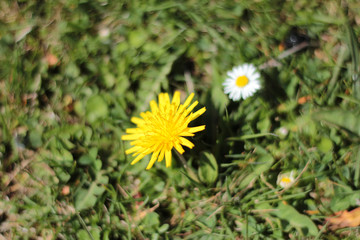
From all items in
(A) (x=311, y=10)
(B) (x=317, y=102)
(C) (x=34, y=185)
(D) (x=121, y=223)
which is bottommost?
(D) (x=121, y=223)

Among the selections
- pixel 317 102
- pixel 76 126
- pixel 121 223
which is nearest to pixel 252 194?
pixel 317 102

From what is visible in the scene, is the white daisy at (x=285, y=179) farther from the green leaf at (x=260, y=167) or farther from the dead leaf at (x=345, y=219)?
the dead leaf at (x=345, y=219)

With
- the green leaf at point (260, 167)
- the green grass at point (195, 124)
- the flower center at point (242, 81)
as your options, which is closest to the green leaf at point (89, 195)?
the green grass at point (195, 124)

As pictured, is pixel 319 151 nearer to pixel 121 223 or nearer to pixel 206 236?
pixel 206 236

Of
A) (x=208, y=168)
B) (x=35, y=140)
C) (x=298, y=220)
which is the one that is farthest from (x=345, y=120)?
(x=35, y=140)

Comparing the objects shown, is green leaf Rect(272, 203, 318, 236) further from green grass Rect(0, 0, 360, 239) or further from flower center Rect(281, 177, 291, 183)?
flower center Rect(281, 177, 291, 183)

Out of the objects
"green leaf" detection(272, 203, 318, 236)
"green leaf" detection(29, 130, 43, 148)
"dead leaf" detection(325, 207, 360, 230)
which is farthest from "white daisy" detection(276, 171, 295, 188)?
"green leaf" detection(29, 130, 43, 148)
